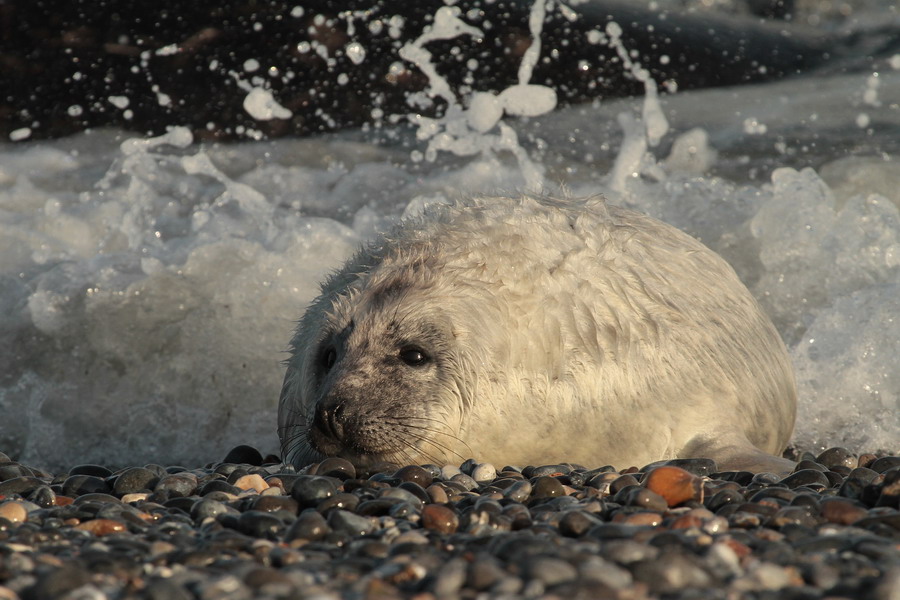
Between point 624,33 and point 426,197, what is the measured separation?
5663 millimetres

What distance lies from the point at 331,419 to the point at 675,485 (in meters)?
1.29

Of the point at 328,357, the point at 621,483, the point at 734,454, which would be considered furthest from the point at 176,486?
the point at 734,454

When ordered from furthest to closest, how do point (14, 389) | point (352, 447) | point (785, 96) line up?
point (785, 96) → point (14, 389) → point (352, 447)

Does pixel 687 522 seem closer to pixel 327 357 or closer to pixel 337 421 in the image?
pixel 337 421

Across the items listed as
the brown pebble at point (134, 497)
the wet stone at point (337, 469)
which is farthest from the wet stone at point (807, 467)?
the brown pebble at point (134, 497)

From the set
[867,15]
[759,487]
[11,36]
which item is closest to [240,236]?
[759,487]

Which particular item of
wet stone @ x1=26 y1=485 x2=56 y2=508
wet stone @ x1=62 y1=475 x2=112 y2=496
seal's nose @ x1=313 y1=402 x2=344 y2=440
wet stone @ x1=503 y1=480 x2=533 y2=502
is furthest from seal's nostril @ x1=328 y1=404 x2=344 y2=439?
wet stone @ x1=26 y1=485 x2=56 y2=508

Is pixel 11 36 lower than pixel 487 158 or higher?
higher

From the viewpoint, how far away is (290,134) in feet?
36.9

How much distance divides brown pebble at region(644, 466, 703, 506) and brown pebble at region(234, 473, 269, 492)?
4.32 feet

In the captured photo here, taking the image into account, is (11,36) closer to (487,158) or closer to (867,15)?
(487,158)

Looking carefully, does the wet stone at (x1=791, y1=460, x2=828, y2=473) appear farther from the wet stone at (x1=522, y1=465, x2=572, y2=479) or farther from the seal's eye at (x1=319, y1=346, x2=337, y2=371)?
the seal's eye at (x1=319, y1=346, x2=337, y2=371)

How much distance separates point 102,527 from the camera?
2.91m

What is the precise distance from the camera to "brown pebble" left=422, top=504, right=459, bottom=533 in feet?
9.57
